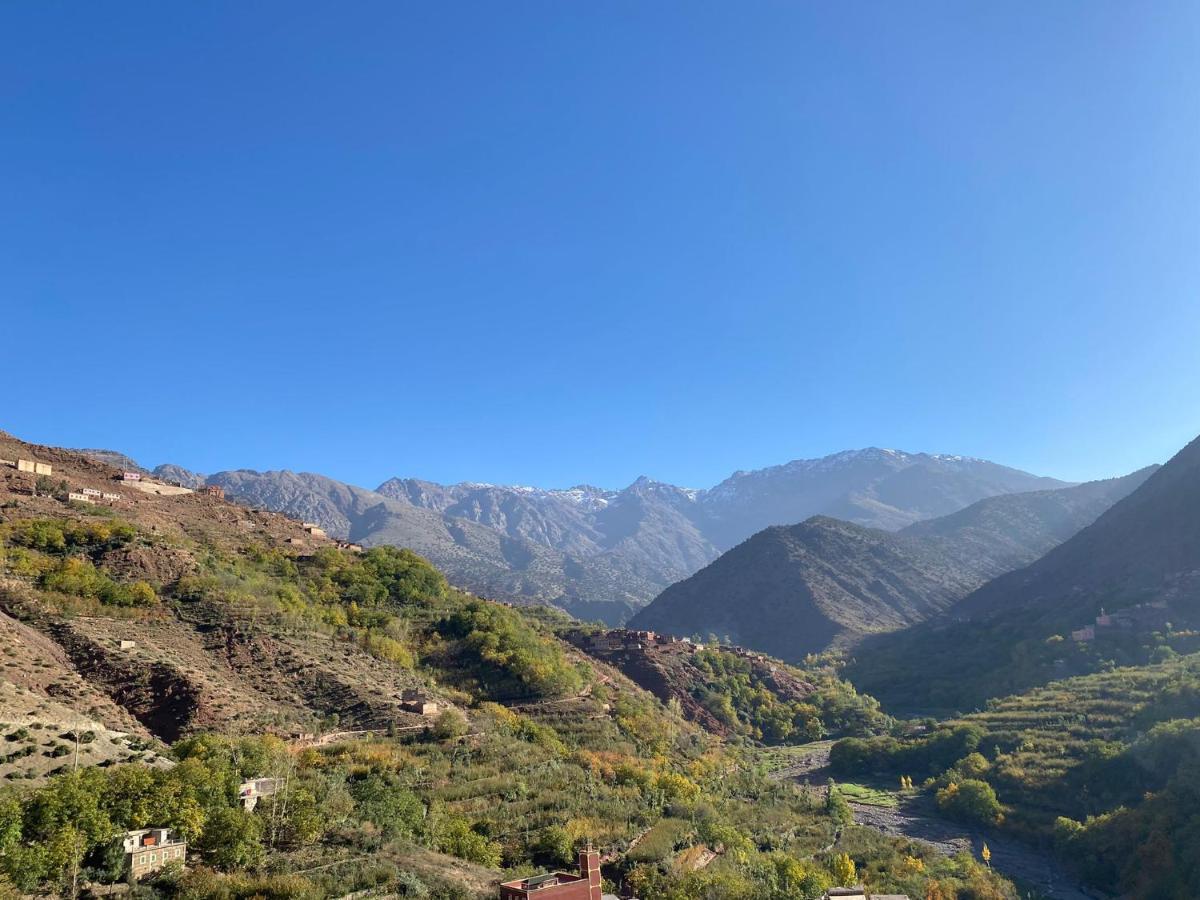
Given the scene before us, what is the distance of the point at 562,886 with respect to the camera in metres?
22.8

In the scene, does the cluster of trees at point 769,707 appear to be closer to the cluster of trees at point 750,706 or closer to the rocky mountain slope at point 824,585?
the cluster of trees at point 750,706

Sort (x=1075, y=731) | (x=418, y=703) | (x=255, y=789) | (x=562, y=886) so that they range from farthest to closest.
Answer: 1. (x=1075, y=731)
2. (x=418, y=703)
3. (x=255, y=789)
4. (x=562, y=886)

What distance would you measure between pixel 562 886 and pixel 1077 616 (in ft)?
307

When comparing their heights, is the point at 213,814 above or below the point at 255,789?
above

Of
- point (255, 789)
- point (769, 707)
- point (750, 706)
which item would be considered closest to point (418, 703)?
point (255, 789)

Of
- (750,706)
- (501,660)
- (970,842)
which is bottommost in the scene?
(970,842)

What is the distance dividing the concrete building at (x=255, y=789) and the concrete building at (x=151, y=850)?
3.08 metres

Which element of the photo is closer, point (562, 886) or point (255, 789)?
point (562, 886)

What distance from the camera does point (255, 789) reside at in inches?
1004

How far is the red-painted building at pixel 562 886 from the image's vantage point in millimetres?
21734

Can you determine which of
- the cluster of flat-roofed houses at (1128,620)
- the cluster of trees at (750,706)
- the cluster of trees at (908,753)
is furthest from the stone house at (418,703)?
the cluster of flat-roofed houses at (1128,620)

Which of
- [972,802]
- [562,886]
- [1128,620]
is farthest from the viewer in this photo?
[1128,620]

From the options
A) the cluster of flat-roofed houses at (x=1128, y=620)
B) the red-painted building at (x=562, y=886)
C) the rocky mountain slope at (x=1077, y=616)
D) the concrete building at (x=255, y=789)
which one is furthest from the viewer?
the cluster of flat-roofed houses at (x=1128, y=620)

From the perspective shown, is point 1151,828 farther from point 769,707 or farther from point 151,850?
point 151,850
